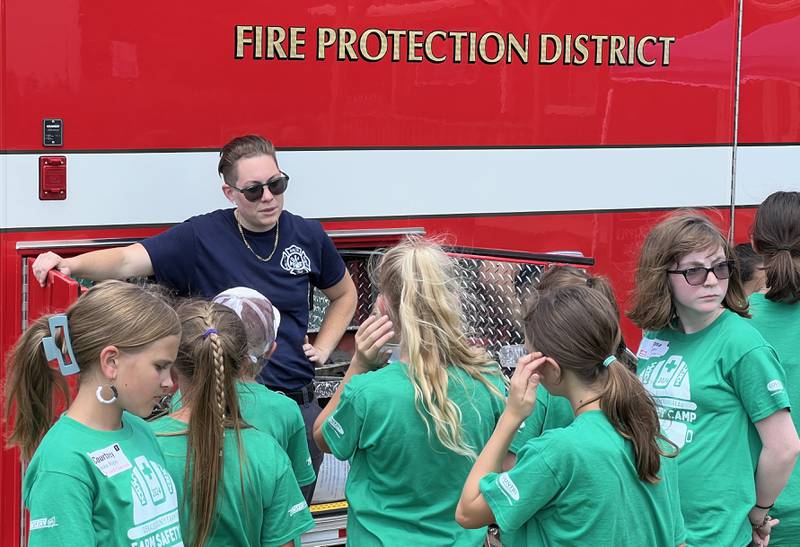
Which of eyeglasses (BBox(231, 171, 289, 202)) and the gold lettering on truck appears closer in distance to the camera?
eyeglasses (BBox(231, 171, 289, 202))

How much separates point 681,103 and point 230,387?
10.1 feet

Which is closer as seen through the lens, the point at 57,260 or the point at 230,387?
the point at 230,387

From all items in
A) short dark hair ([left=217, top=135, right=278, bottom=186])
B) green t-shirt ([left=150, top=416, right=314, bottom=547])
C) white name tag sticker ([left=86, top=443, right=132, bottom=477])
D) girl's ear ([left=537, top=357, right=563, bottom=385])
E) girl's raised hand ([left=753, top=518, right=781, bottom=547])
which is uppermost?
short dark hair ([left=217, top=135, right=278, bottom=186])

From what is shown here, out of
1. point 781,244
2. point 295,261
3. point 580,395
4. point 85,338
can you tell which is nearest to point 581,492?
point 580,395

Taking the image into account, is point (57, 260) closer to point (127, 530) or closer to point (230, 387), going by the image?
point (230, 387)

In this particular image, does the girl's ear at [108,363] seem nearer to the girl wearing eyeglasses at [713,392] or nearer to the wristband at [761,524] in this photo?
the girl wearing eyeglasses at [713,392]

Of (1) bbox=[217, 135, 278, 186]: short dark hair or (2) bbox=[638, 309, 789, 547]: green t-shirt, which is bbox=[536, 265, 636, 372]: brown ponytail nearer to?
(2) bbox=[638, 309, 789, 547]: green t-shirt

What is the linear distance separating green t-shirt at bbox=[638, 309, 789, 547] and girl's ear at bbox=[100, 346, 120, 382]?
161cm

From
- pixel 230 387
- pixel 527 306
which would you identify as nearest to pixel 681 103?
pixel 527 306

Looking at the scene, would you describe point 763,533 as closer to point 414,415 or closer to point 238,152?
point 414,415

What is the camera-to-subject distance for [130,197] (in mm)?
4051

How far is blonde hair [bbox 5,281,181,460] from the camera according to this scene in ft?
7.97

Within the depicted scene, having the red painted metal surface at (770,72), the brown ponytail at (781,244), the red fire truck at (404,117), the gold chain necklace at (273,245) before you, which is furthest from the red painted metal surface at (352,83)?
the brown ponytail at (781,244)

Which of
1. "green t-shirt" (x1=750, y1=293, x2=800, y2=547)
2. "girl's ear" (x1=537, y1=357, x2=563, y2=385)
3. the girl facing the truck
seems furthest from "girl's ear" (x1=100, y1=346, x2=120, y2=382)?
"green t-shirt" (x1=750, y1=293, x2=800, y2=547)
